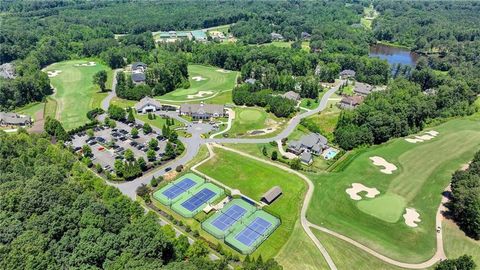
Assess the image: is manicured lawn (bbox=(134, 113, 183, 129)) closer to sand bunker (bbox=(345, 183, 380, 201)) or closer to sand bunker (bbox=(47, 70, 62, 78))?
sand bunker (bbox=(345, 183, 380, 201))

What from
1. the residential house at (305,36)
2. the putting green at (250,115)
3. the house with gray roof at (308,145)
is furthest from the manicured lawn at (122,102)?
the residential house at (305,36)

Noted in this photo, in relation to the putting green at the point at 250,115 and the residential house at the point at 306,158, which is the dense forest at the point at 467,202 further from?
the putting green at the point at 250,115

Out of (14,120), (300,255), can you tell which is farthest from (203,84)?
(300,255)

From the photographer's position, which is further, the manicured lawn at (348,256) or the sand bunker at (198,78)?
the sand bunker at (198,78)

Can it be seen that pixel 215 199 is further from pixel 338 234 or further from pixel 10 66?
pixel 10 66

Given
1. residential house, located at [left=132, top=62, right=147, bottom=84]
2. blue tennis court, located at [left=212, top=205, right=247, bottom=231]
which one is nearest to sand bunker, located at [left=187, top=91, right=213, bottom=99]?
residential house, located at [left=132, top=62, right=147, bottom=84]
